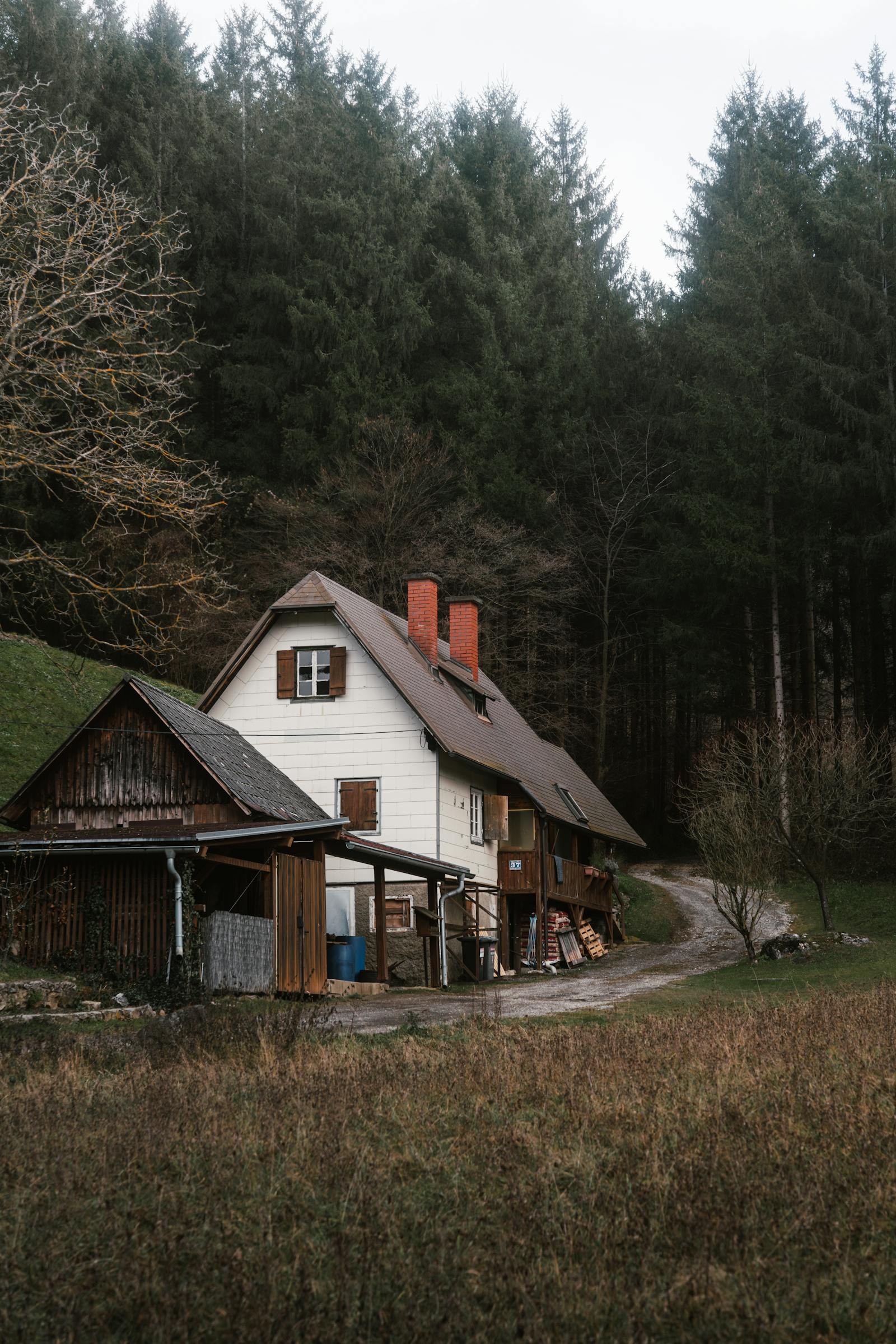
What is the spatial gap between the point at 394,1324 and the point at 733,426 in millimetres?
38473

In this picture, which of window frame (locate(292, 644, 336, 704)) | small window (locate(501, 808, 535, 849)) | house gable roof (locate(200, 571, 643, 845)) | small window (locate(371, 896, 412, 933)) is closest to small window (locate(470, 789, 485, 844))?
house gable roof (locate(200, 571, 643, 845))

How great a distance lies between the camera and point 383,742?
28.9 meters

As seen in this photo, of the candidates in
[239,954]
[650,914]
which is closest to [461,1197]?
[239,954]

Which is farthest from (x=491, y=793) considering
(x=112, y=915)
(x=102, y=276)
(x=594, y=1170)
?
(x=594, y=1170)

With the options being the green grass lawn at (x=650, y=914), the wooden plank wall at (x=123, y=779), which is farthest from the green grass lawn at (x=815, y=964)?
the wooden plank wall at (x=123, y=779)

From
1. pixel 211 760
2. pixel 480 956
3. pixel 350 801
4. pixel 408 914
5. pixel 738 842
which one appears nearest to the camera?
pixel 211 760

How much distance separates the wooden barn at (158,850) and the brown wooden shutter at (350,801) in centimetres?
462

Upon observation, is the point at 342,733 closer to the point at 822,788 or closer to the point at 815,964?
the point at 822,788

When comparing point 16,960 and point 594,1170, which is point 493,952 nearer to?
point 16,960

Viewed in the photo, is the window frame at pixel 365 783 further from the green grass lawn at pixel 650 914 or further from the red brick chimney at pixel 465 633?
the green grass lawn at pixel 650 914

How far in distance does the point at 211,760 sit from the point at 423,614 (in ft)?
39.7

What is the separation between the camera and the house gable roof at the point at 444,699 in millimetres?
28656

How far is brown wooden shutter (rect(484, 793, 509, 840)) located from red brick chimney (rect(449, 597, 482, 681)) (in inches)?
185

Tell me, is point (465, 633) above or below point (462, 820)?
above
